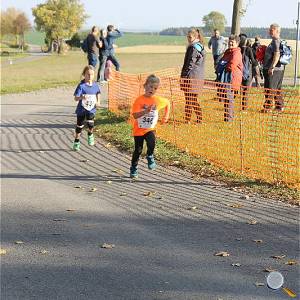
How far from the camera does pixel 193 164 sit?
10.6 metres

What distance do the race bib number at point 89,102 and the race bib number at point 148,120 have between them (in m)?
2.78

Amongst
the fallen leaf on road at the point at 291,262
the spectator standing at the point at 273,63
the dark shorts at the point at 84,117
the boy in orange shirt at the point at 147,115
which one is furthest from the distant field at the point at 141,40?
the fallen leaf on road at the point at 291,262

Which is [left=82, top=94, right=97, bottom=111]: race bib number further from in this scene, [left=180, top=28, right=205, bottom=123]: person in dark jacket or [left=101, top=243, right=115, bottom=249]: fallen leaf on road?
[left=101, top=243, right=115, bottom=249]: fallen leaf on road

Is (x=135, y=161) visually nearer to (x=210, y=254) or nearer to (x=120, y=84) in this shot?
(x=210, y=254)

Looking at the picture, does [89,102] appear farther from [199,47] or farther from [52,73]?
[52,73]

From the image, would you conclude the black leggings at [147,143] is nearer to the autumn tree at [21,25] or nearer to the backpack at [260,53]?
the backpack at [260,53]

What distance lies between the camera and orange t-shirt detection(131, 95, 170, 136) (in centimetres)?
980

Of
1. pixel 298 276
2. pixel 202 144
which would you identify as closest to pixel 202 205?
pixel 298 276

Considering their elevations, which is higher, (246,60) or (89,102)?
(246,60)

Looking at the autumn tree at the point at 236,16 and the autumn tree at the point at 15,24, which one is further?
the autumn tree at the point at 15,24

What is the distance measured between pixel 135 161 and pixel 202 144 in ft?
6.76

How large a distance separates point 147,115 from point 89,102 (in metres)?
2.96

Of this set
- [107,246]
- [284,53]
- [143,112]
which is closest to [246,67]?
[284,53]

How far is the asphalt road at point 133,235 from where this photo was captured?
5414 millimetres
